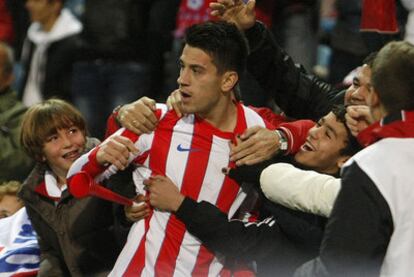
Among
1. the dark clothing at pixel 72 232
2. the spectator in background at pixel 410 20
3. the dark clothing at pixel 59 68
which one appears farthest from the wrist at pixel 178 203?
the dark clothing at pixel 59 68

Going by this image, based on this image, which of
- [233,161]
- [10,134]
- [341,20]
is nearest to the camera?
[233,161]

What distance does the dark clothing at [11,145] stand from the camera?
5246mm

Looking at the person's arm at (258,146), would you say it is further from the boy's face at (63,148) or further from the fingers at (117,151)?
the boy's face at (63,148)

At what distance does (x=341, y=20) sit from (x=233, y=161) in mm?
2463

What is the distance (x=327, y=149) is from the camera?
145 inches

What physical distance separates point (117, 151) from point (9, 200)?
131 centimetres

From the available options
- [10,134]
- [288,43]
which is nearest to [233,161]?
[10,134]

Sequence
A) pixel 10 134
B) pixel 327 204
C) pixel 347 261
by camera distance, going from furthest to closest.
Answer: pixel 10 134
pixel 327 204
pixel 347 261

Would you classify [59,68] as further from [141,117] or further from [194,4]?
[141,117]

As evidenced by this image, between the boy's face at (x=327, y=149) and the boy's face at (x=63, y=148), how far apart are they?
1067 mm

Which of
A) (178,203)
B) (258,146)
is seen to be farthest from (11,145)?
(258,146)

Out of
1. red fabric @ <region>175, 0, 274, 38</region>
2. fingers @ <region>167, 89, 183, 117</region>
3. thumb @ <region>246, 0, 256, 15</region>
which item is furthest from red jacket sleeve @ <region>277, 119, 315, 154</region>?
red fabric @ <region>175, 0, 274, 38</region>

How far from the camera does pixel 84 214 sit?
14.0 ft

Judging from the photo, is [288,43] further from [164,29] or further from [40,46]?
[40,46]
